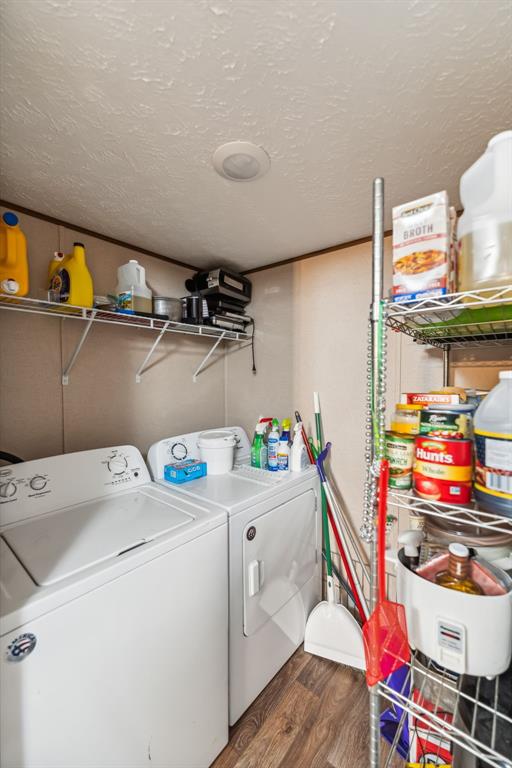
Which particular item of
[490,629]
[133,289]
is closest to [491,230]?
[490,629]

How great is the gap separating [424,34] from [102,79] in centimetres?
86

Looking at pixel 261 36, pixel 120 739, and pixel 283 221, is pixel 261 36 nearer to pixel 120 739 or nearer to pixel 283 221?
pixel 283 221

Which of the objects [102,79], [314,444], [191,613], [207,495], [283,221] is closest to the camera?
[102,79]

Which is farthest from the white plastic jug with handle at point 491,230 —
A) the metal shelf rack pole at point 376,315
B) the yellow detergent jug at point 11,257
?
the yellow detergent jug at point 11,257

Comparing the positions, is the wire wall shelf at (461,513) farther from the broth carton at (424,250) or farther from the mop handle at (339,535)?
the mop handle at (339,535)

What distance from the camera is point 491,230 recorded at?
0.73m

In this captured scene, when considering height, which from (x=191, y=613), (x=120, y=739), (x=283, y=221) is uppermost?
(x=283, y=221)

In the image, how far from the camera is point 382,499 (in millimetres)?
787

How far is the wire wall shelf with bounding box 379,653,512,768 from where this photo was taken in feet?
2.38

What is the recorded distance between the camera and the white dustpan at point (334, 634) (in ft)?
5.69

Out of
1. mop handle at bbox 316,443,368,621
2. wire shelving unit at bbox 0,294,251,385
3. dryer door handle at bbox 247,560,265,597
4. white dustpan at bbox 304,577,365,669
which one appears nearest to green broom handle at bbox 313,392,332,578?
mop handle at bbox 316,443,368,621

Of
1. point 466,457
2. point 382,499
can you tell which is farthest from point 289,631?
point 466,457

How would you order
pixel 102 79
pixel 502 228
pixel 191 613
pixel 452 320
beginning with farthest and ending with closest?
pixel 191 613
pixel 452 320
pixel 102 79
pixel 502 228

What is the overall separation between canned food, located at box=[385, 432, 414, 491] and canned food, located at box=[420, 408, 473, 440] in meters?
0.07
